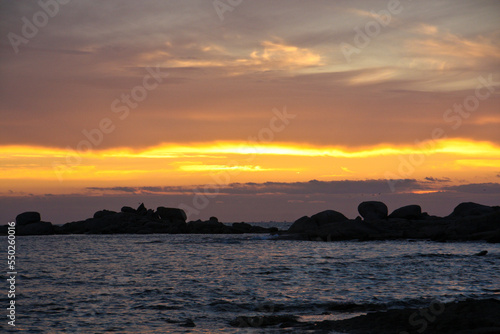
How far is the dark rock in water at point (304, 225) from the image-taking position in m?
84.4

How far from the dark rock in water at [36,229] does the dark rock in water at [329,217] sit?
219 ft

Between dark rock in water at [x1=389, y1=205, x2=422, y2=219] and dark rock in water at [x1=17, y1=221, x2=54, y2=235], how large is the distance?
77.7 meters

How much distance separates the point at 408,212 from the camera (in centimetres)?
8619

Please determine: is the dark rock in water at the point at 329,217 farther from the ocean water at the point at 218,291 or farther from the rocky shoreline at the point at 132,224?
the ocean water at the point at 218,291

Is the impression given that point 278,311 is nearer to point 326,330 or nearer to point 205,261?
point 326,330

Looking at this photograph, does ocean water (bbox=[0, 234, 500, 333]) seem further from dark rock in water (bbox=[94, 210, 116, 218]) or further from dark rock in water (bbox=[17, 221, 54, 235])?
dark rock in water (bbox=[94, 210, 116, 218])

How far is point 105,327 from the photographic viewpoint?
1631 cm

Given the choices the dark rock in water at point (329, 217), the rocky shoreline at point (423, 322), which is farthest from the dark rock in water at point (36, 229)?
the rocky shoreline at point (423, 322)

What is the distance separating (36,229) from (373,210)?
7646 centimetres

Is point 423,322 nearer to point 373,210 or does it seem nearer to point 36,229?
point 373,210

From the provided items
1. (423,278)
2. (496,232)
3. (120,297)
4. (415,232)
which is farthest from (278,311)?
(415,232)

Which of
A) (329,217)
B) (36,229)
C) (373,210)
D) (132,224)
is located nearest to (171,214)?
(132,224)

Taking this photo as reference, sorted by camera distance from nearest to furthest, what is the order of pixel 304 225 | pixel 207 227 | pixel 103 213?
pixel 304 225 → pixel 207 227 → pixel 103 213

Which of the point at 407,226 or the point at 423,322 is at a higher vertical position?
the point at 423,322
